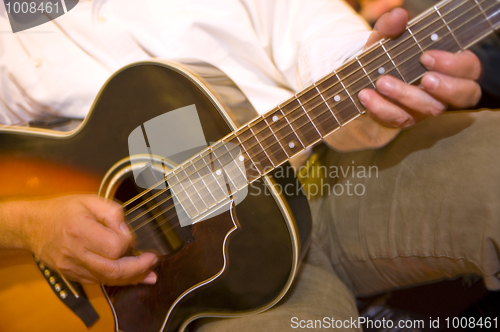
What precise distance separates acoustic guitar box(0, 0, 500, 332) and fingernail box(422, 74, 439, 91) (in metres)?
0.10

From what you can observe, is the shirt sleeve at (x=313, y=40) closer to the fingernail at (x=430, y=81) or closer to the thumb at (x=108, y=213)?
the fingernail at (x=430, y=81)

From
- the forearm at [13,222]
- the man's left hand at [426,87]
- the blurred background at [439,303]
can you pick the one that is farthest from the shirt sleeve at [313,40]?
the forearm at [13,222]

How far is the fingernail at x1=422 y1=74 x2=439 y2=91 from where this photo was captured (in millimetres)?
398

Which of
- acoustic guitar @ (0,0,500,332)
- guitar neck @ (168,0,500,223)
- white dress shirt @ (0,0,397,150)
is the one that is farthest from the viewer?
white dress shirt @ (0,0,397,150)

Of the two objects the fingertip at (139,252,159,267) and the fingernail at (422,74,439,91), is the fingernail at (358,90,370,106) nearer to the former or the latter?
the fingernail at (422,74,439,91)

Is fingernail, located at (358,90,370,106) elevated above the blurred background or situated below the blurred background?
above

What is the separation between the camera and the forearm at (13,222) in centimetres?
57

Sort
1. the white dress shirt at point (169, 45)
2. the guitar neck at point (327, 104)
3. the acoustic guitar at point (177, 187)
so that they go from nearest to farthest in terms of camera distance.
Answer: the guitar neck at point (327, 104) → the acoustic guitar at point (177, 187) → the white dress shirt at point (169, 45)

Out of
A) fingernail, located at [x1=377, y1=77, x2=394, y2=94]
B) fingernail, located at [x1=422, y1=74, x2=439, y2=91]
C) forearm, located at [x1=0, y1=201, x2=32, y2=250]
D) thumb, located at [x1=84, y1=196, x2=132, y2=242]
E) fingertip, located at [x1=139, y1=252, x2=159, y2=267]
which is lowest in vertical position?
fingertip, located at [x1=139, y1=252, x2=159, y2=267]

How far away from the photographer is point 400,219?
0.53 metres


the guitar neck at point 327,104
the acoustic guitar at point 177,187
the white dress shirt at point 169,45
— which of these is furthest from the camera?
the white dress shirt at point 169,45

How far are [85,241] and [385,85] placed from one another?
0.60m

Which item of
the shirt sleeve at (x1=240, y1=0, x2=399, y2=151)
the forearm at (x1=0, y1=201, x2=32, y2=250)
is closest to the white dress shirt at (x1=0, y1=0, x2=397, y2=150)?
the shirt sleeve at (x1=240, y1=0, x2=399, y2=151)

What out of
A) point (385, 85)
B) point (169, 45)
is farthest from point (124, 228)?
point (385, 85)
